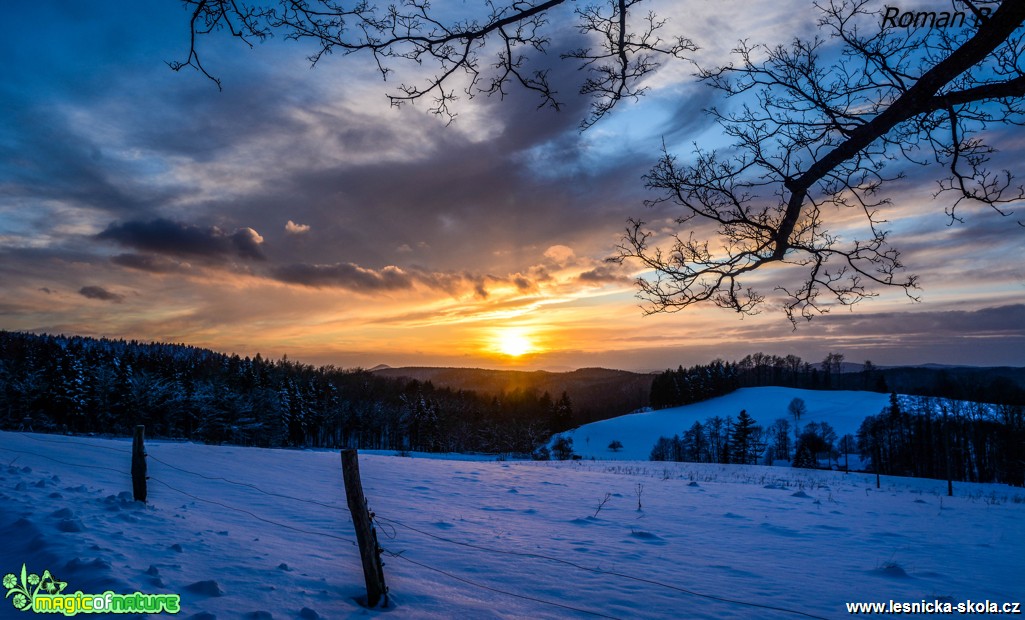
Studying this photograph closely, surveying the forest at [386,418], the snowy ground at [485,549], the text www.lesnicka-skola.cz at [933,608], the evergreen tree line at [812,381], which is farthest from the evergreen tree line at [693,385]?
the text www.lesnicka-skola.cz at [933,608]

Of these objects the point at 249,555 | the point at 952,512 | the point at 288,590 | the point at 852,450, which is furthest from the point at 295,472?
the point at 852,450

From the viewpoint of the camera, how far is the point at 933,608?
5.70m

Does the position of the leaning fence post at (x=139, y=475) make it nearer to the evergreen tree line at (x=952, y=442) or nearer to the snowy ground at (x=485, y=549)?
the snowy ground at (x=485, y=549)

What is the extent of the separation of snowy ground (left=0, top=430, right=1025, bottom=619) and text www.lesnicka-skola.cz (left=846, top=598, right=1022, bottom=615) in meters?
0.20

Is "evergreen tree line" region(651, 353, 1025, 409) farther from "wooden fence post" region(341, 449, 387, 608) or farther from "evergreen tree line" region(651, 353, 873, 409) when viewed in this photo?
"wooden fence post" region(341, 449, 387, 608)

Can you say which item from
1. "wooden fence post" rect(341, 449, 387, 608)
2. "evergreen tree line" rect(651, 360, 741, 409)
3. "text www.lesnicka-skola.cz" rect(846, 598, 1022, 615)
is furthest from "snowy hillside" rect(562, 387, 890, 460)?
"wooden fence post" rect(341, 449, 387, 608)

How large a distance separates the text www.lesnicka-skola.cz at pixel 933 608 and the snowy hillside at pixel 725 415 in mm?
82718

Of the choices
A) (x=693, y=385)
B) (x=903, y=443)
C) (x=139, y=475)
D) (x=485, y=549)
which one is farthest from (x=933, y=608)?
(x=693, y=385)

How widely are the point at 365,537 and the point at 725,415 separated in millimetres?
104181

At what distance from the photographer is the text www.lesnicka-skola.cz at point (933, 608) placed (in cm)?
557

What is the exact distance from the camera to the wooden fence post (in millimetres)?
4859

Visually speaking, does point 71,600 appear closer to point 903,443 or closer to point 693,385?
point 903,443

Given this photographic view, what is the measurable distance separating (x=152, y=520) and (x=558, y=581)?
18.0ft

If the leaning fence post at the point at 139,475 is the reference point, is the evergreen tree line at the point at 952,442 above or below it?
below
